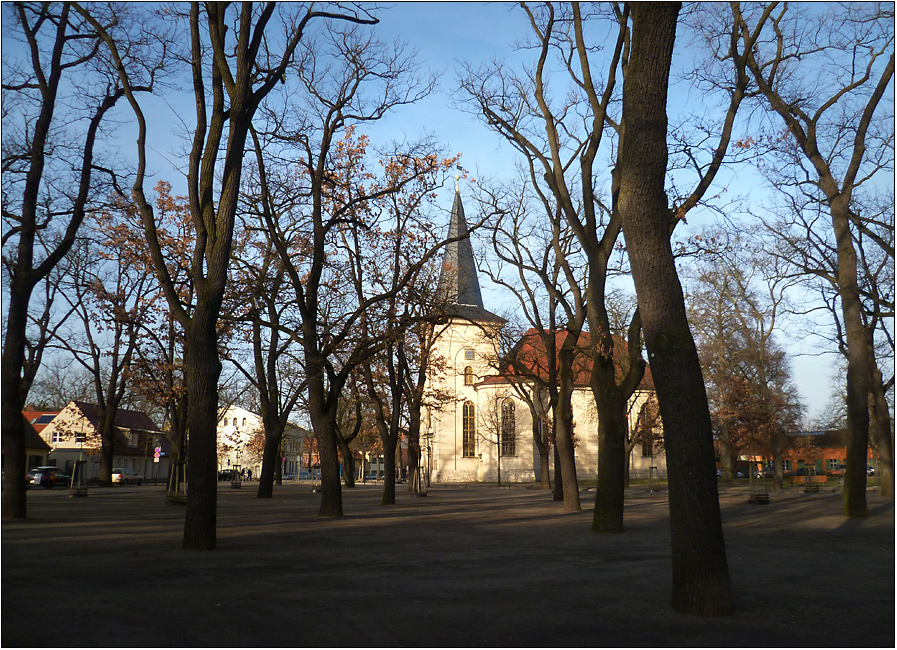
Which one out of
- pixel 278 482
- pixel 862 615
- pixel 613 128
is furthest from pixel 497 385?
pixel 862 615

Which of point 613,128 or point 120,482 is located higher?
point 613,128

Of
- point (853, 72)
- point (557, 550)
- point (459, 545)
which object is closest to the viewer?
point (557, 550)

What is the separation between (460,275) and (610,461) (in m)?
21.6

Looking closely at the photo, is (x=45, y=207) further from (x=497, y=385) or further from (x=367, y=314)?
(x=497, y=385)

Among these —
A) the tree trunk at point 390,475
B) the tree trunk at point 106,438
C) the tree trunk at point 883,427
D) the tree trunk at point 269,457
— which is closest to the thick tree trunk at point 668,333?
the tree trunk at point 390,475

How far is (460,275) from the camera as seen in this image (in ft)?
120

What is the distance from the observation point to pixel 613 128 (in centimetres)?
1795

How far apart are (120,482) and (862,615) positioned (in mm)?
60335

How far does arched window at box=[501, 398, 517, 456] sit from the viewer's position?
2707 inches

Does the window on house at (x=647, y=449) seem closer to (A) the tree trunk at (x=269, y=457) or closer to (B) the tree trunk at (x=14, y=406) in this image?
(A) the tree trunk at (x=269, y=457)

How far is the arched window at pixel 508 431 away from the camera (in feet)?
226

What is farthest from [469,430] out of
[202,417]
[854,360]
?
[202,417]

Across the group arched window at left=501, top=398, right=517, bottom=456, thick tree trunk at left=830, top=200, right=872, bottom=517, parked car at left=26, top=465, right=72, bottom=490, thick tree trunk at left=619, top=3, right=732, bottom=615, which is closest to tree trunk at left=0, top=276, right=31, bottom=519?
thick tree trunk at left=619, top=3, right=732, bottom=615

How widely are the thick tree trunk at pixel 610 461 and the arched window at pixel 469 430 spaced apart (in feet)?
180
